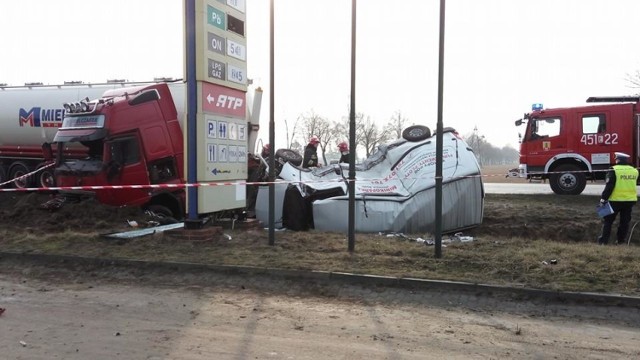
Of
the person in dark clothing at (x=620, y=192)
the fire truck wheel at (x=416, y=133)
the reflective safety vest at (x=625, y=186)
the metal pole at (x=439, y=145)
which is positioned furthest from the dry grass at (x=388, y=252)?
→ the fire truck wheel at (x=416, y=133)

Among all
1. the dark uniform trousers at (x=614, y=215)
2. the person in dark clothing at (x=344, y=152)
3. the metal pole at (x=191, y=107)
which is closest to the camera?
the metal pole at (x=191, y=107)

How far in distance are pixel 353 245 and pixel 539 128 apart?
488 inches

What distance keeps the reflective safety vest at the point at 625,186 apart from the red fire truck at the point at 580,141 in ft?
22.1

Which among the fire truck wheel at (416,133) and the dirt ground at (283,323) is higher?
the fire truck wheel at (416,133)

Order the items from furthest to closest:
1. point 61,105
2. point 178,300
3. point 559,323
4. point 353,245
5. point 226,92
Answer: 1. point 61,105
2. point 226,92
3. point 353,245
4. point 178,300
5. point 559,323

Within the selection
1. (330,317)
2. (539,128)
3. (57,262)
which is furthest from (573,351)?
(539,128)

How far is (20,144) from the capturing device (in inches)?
706

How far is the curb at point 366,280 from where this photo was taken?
589 centimetres

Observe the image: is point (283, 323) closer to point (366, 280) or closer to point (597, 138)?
point (366, 280)

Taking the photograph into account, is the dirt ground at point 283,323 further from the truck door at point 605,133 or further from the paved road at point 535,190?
the paved road at point 535,190

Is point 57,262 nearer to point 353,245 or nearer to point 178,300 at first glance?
point 178,300

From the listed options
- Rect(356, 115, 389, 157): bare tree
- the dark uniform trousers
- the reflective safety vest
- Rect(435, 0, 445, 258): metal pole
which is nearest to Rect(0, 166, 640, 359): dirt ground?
Rect(435, 0, 445, 258): metal pole

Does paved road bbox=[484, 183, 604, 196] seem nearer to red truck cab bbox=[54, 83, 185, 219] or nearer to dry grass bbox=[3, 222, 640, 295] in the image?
dry grass bbox=[3, 222, 640, 295]

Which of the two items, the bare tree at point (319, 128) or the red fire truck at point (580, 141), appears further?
the bare tree at point (319, 128)
